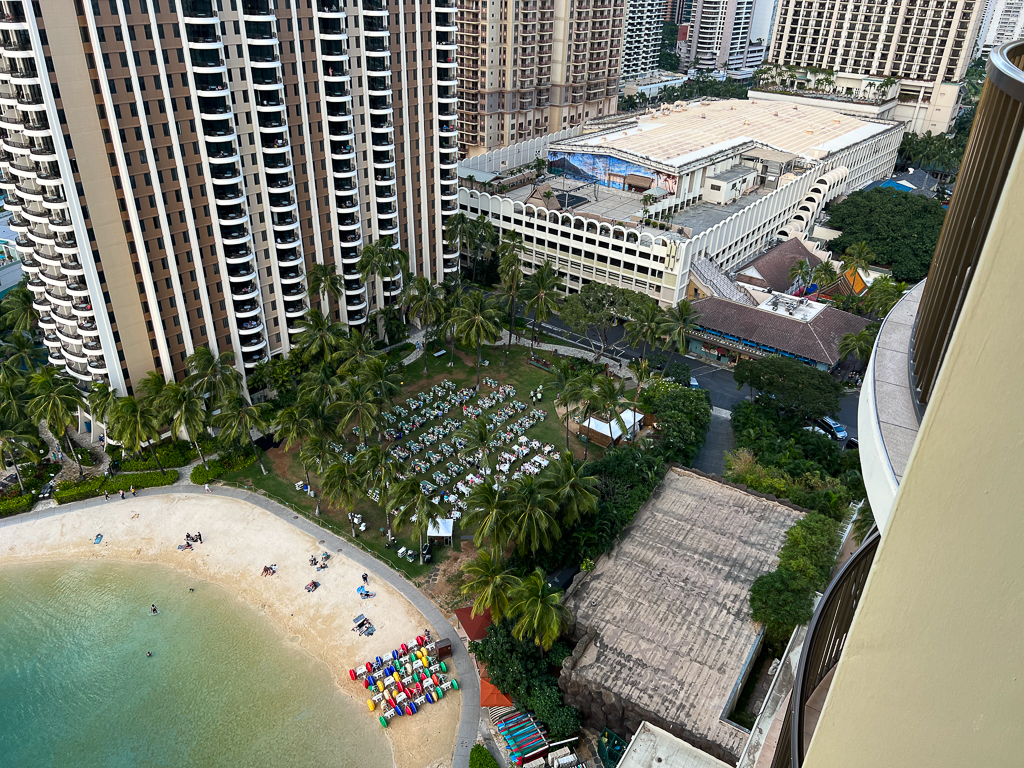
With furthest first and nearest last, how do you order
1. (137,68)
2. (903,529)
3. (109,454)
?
(109,454), (137,68), (903,529)

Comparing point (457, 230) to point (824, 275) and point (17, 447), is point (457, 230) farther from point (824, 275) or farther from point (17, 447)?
point (17, 447)

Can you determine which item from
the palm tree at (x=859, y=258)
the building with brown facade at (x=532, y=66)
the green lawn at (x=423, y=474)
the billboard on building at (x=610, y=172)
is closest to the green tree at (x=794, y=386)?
the green lawn at (x=423, y=474)

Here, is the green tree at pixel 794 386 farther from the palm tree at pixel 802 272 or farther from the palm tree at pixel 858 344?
the palm tree at pixel 802 272

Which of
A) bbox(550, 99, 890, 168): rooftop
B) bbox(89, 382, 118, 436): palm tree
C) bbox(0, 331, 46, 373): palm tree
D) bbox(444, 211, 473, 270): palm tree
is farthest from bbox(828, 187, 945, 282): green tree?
bbox(0, 331, 46, 373): palm tree

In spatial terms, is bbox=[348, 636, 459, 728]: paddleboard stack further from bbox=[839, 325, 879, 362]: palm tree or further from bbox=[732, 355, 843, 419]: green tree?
bbox=[839, 325, 879, 362]: palm tree

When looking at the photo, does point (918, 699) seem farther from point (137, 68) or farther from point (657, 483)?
point (137, 68)

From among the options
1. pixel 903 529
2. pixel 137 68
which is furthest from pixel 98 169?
pixel 903 529

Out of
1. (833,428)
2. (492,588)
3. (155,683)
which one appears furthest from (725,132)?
(155,683)
